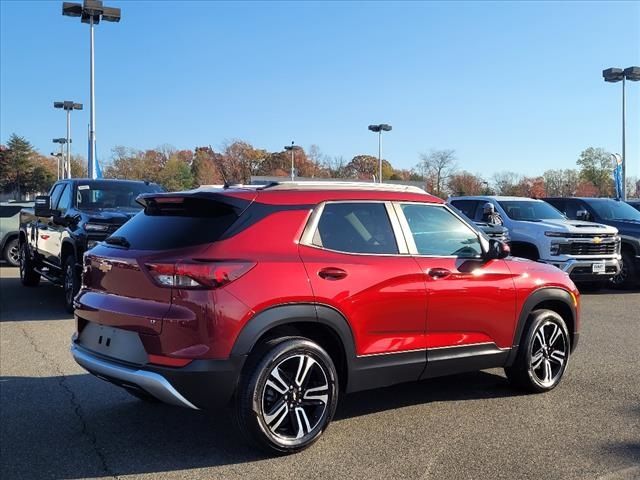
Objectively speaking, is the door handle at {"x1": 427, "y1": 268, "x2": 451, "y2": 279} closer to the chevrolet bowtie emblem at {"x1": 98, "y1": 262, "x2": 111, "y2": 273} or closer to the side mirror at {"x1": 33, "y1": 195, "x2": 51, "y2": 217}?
the chevrolet bowtie emblem at {"x1": 98, "y1": 262, "x2": 111, "y2": 273}

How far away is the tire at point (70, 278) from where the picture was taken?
9.07 metres

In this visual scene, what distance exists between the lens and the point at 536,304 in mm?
5559

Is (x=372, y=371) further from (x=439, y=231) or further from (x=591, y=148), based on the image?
(x=591, y=148)

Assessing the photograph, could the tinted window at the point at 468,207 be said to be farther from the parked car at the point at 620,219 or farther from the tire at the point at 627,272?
the tire at the point at 627,272

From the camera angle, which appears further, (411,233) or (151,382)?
(411,233)

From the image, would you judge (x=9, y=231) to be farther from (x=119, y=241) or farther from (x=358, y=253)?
(x=358, y=253)

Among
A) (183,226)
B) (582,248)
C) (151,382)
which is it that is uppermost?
(183,226)

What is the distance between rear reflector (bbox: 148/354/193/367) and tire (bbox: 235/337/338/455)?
40 cm

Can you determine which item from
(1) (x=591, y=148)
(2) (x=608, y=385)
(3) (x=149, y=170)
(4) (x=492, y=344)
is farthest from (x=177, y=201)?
(1) (x=591, y=148)

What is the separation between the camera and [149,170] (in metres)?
58.1

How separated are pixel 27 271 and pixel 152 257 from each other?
977cm

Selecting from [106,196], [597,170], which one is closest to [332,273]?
[106,196]

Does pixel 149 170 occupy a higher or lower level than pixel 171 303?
higher

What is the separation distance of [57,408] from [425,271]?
3.23 metres
